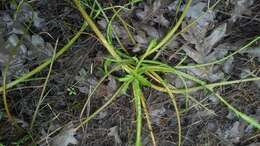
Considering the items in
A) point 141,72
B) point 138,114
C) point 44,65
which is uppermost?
point 44,65

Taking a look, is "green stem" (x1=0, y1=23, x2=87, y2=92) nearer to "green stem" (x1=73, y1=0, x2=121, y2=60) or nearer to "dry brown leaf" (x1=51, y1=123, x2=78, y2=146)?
"green stem" (x1=73, y1=0, x2=121, y2=60)

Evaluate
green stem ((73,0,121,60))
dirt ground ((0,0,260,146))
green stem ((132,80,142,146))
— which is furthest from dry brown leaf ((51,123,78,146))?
green stem ((73,0,121,60))

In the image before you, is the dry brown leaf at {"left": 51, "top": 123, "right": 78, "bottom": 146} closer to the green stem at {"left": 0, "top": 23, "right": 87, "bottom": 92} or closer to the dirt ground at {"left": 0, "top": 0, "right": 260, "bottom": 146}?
the dirt ground at {"left": 0, "top": 0, "right": 260, "bottom": 146}

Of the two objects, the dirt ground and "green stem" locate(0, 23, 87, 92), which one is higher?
"green stem" locate(0, 23, 87, 92)

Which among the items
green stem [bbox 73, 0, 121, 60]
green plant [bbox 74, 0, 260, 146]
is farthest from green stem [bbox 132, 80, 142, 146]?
green stem [bbox 73, 0, 121, 60]

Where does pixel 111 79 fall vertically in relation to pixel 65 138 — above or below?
above

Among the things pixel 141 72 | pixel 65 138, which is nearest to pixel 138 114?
pixel 141 72

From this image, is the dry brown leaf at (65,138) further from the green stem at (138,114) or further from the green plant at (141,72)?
the green stem at (138,114)

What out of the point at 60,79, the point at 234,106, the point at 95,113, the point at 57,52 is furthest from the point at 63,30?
the point at 234,106

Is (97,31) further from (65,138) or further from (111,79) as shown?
(65,138)

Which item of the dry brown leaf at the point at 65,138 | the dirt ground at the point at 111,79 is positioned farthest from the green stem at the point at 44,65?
the dry brown leaf at the point at 65,138
